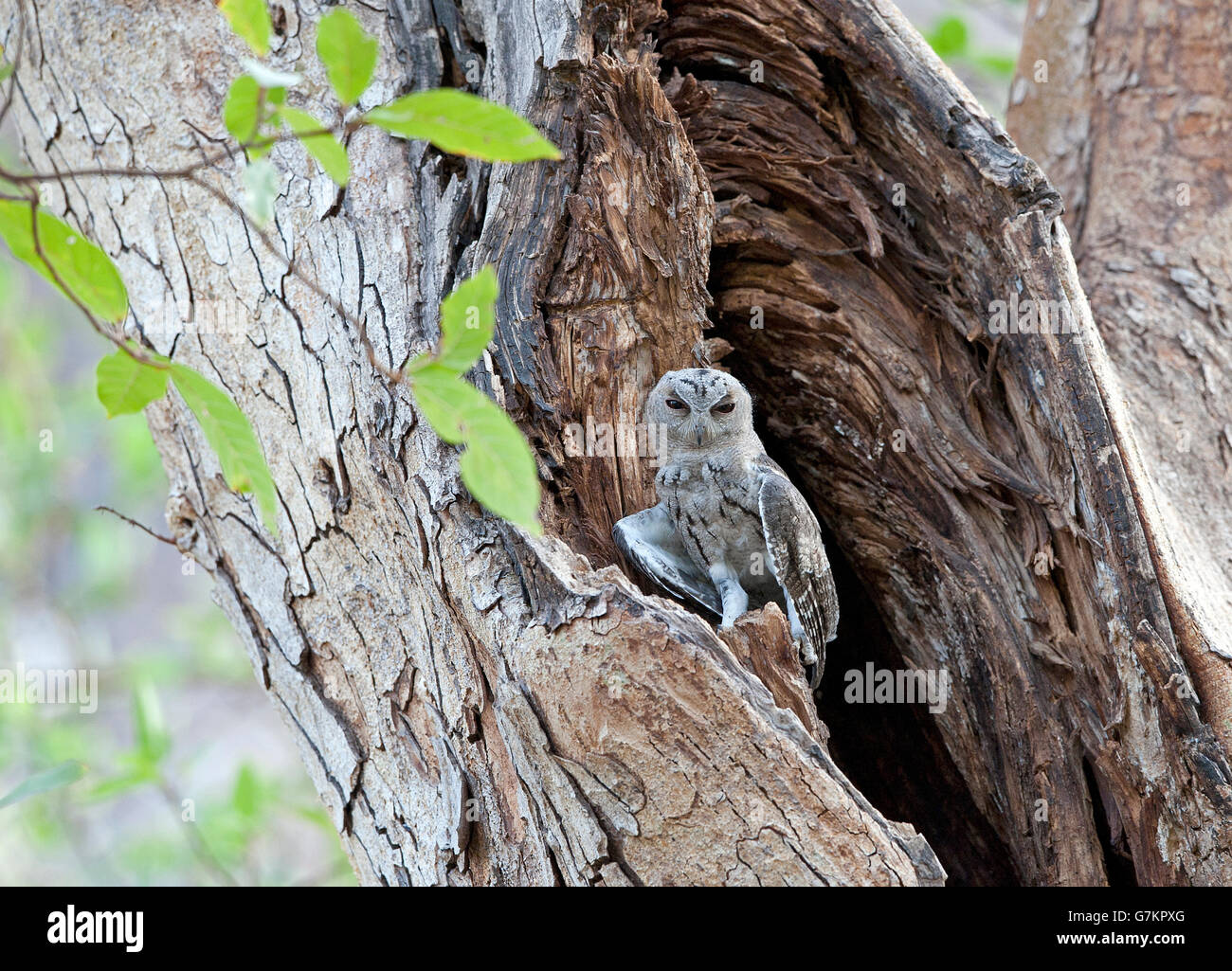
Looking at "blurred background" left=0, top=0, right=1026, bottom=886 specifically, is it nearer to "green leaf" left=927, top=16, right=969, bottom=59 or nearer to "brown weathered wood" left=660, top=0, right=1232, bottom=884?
"green leaf" left=927, top=16, right=969, bottom=59

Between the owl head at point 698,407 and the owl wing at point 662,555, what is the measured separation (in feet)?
0.83

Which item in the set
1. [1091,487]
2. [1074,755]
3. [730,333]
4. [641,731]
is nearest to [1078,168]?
[730,333]

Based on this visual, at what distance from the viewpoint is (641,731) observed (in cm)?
188

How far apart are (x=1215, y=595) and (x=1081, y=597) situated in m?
0.37

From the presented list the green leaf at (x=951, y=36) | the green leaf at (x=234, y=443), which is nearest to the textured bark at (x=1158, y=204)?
the green leaf at (x=951, y=36)

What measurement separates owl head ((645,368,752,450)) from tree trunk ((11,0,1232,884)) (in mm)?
91

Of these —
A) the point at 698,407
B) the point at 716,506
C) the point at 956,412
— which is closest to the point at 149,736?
the point at 716,506

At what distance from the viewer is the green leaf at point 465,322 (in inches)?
41.9

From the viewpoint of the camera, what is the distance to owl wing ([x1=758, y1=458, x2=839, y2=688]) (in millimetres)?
2846

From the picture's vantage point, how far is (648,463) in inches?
121

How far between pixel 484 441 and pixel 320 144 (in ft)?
1.21

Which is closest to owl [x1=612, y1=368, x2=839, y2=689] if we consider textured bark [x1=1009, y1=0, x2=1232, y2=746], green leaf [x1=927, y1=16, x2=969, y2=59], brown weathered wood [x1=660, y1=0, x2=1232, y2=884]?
brown weathered wood [x1=660, y1=0, x2=1232, y2=884]

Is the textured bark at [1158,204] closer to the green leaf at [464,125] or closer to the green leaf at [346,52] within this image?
the green leaf at [464,125]
